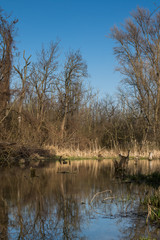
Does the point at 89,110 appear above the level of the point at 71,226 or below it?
above

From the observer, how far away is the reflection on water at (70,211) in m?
5.81

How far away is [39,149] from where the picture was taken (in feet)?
76.1

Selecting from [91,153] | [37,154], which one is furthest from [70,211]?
[91,153]

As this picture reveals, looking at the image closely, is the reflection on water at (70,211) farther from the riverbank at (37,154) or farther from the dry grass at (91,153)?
the dry grass at (91,153)

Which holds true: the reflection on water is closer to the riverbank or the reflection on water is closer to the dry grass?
the riverbank

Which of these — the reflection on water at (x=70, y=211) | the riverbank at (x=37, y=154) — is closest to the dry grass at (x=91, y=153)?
the riverbank at (x=37, y=154)

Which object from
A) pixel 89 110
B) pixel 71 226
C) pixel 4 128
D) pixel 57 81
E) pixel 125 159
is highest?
pixel 57 81

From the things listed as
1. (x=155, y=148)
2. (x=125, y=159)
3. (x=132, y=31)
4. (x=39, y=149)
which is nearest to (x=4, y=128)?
(x=39, y=149)

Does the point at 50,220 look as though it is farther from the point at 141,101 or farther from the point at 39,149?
the point at 141,101

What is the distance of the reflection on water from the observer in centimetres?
581

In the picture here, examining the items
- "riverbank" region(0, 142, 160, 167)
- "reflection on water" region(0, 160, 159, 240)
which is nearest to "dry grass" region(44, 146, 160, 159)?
"riverbank" region(0, 142, 160, 167)

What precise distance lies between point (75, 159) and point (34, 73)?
42.2 feet

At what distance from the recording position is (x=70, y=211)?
7.50 metres

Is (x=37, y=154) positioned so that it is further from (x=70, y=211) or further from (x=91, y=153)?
(x=70, y=211)
